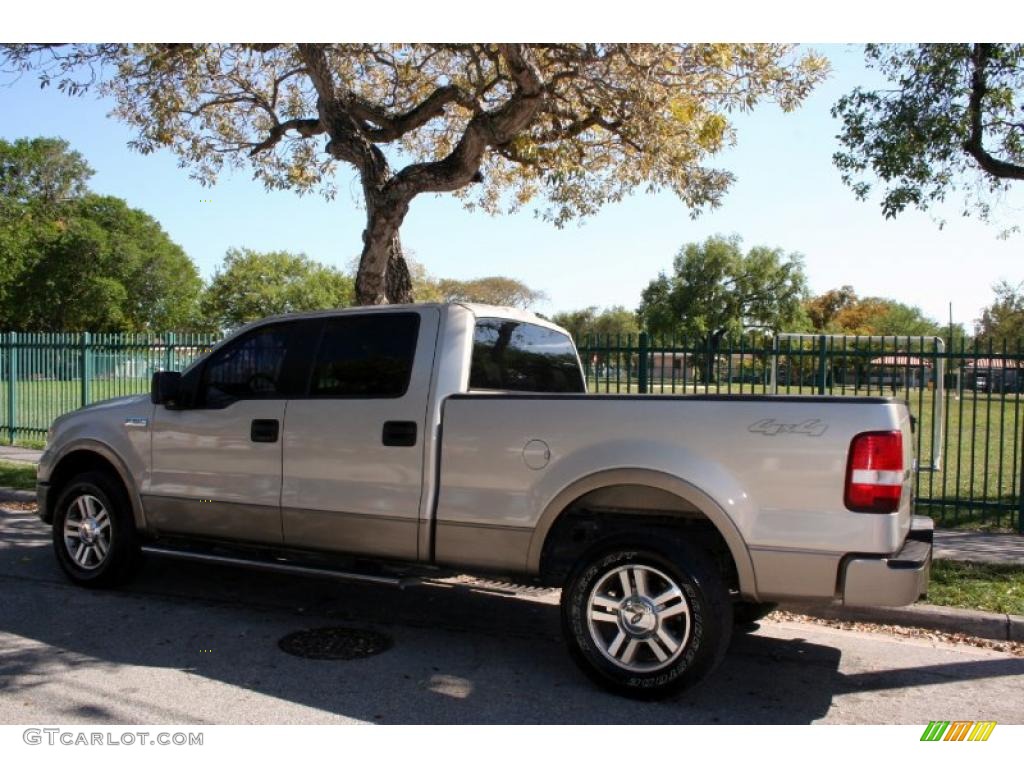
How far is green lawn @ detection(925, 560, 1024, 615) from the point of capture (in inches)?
245

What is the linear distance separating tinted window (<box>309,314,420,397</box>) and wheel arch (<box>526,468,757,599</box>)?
1.21 metres

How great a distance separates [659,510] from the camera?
464 cm

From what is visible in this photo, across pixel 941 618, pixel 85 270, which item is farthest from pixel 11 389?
pixel 85 270

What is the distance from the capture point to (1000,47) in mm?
9844

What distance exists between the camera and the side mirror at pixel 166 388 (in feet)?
19.3

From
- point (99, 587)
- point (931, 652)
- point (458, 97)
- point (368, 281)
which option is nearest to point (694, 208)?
point (458, 97)

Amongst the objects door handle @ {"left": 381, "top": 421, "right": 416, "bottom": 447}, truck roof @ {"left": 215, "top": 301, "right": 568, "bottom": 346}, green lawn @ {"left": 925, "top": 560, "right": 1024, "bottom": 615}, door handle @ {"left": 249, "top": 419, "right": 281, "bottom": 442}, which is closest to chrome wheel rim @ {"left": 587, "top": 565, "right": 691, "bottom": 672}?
door handle @ {"left": 381, "top": 421, "right": 416, "bottom": 447}

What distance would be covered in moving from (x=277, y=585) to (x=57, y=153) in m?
60.0

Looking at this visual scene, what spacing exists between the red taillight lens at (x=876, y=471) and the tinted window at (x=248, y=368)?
3520mm

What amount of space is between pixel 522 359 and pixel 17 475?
29.7 feet

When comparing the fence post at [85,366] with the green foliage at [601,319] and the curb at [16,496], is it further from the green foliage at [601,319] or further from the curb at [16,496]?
the green foliage at [601,319]

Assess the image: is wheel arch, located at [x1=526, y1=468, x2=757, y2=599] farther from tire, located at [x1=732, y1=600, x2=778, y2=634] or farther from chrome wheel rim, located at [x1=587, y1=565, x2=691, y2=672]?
tire, located at [x1=732, y1=600, x2=778, y2=634]

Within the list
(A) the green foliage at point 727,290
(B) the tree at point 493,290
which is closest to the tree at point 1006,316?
(A) the green foliage at point 727,290
